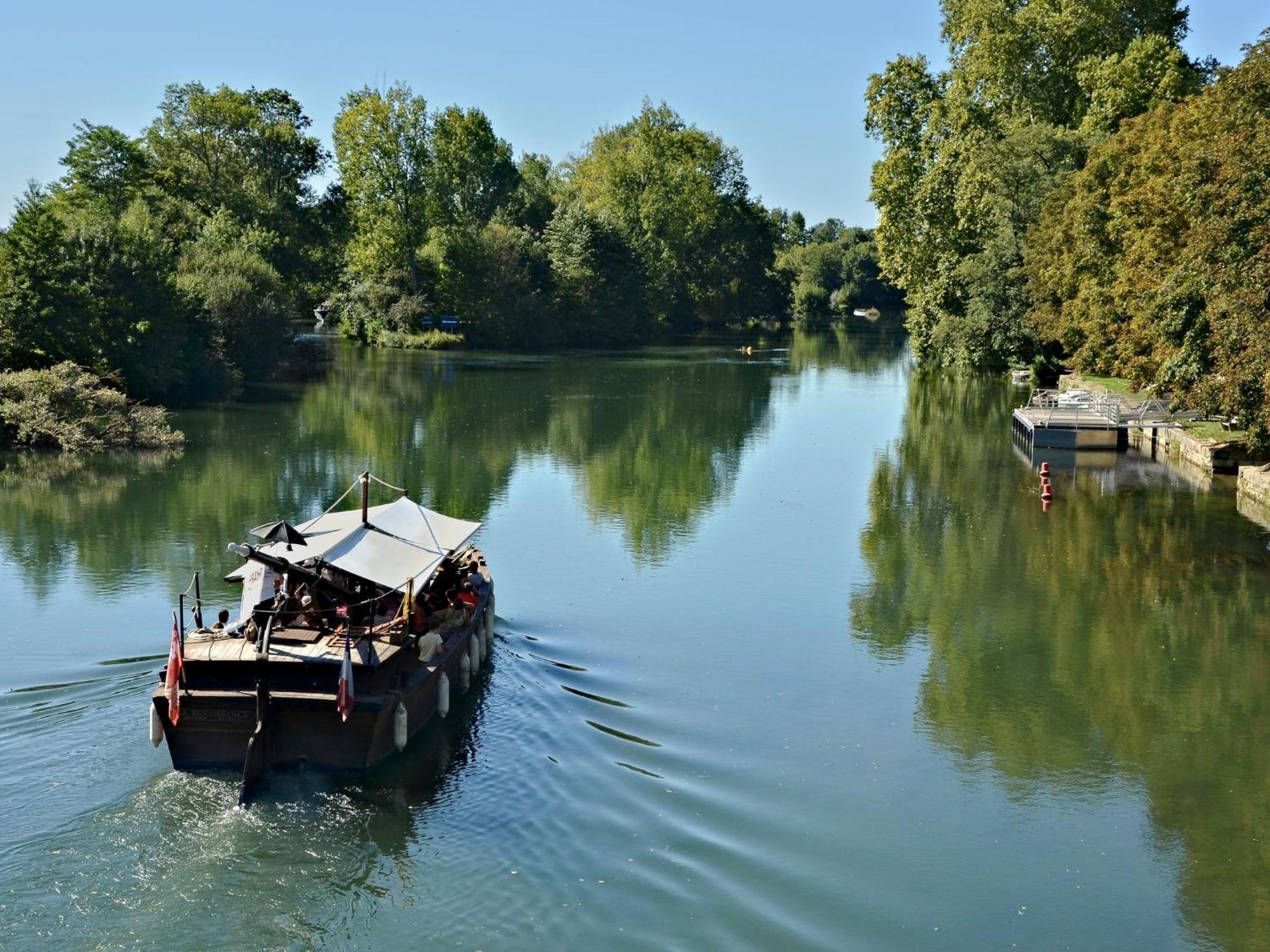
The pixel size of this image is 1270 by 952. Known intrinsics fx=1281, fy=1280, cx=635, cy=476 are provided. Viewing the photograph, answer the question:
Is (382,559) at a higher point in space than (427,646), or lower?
higher

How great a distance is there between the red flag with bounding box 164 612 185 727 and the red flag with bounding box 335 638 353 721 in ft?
5.29

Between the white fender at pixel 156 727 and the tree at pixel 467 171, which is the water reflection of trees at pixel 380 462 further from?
the tree at pixel 467 171

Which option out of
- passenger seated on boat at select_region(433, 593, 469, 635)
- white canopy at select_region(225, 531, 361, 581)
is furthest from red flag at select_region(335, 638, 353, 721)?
passenger seated on boat at select_region(433, 593, 469, 635)

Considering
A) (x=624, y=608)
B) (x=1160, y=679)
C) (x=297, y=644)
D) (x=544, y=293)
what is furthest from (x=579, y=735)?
(x=544, y=293)

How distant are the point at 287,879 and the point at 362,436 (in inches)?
1239

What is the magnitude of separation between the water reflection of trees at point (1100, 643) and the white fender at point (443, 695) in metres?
6.14

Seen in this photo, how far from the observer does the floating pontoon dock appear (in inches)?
1578

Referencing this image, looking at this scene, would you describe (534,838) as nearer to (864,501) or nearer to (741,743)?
(741,743)

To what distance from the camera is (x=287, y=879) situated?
11719 millimetres

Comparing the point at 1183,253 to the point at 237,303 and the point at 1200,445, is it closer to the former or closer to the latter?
the point at 1200,445

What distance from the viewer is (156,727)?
13398 mm

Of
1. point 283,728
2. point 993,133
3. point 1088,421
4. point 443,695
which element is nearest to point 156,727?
point 283,728

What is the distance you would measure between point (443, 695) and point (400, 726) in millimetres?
1359

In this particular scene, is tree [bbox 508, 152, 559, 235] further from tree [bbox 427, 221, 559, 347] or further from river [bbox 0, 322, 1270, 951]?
river [bbox 0, 322, 1270, 951]
